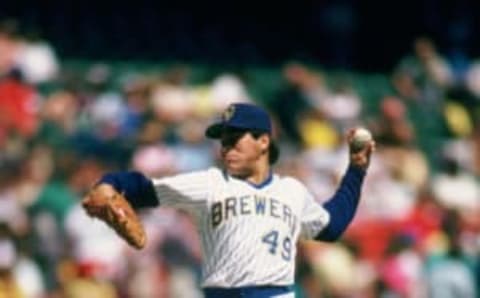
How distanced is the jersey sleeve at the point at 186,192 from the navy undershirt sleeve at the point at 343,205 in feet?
2.56

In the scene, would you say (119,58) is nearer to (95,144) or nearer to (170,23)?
(170,23)

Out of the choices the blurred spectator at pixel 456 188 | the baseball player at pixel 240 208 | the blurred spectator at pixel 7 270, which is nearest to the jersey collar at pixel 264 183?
the baseball player at pixel 240 208

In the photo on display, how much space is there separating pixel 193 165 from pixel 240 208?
7473mm

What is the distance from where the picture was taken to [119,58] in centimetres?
2005

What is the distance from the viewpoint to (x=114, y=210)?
881 cm

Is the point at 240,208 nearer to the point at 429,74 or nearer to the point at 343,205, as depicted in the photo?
the point at 343,205

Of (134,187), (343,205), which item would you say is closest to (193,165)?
(343,205)

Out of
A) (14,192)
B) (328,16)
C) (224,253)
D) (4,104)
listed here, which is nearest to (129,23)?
(328,16)

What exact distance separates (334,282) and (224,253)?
6.79 meters

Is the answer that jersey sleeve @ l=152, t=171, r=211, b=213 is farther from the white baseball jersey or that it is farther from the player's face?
the player's face

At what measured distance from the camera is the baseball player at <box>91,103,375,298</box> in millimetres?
9289

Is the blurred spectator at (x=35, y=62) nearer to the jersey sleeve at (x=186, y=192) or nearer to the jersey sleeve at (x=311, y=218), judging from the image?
the jersey sleeve at (x=311, y=218)

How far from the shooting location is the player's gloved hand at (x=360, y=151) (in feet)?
33.1

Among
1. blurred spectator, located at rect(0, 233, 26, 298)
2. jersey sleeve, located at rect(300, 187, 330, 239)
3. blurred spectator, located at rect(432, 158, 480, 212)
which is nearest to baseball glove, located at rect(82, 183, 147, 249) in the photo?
jersey sleeve, located at rect(300, 187, 330, 239)
